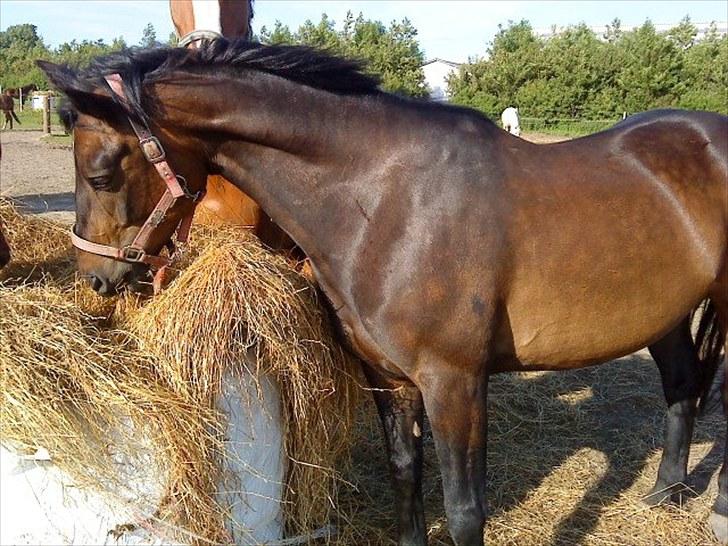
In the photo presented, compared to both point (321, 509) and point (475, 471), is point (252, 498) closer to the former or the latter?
point (321, 509)

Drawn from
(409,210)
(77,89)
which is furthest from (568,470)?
(77,89)

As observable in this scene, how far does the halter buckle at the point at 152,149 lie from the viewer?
83.0 inches

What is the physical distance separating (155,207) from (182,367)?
0.50 meters

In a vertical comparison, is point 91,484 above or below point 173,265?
below

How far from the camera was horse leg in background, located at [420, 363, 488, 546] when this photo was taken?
2.30 metres

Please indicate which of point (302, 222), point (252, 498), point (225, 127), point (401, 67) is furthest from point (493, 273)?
point (401, 67)

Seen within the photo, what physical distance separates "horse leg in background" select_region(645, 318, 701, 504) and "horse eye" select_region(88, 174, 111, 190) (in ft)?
8.56

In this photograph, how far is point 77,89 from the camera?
2076 mm

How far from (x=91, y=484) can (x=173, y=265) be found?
76cm

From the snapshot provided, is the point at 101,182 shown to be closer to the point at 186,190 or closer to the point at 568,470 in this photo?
the point at 186,190

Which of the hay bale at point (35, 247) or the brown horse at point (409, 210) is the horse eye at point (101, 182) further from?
the hay bale at point (35, 247)

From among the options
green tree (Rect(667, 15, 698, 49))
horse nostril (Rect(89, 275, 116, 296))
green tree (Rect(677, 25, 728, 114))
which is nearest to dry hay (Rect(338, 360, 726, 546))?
horse nostril (Rect(89, 275, 116, 296))

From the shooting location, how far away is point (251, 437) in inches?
95.8

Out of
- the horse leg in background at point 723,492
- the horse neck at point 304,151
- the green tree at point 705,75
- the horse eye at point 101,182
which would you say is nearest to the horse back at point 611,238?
the horse leg in background at point 723,492
